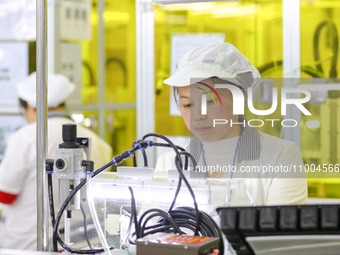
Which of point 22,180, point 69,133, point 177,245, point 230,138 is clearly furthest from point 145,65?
point 177,245

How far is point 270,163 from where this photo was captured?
1.37 meters

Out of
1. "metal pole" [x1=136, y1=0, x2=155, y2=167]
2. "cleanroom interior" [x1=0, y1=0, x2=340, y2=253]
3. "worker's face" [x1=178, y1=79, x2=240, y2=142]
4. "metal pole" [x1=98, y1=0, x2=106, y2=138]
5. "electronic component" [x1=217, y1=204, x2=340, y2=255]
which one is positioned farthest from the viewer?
"metal pole" [x1=98, y1=0, x2=106, y2=138]

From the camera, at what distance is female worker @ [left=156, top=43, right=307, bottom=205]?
52.3 inches

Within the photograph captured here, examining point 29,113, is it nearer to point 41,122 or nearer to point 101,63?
point 101,63

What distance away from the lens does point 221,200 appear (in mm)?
1143

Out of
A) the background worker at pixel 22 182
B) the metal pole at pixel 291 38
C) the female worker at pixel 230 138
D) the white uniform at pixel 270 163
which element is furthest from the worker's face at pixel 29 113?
the white uniform at pixel 270 163

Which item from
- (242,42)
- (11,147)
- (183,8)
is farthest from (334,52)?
(11,147)

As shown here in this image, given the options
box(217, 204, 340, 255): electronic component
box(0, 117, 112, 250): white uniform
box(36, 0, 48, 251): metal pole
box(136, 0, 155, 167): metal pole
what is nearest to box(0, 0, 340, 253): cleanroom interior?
box(136, 0, 155, 167): metal pole

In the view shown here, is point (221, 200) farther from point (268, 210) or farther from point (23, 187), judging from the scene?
point (23, 187)

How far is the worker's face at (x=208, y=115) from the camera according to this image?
1.31 m

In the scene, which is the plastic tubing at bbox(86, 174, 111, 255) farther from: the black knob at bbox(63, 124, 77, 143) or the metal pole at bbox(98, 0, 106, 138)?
the metal pole at bbox(98, 0, 106, 138)

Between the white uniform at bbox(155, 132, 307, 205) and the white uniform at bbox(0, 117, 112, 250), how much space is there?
1.40 metres

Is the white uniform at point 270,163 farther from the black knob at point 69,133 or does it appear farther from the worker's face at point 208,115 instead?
the black knob at point 69,133

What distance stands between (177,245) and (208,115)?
446mm
